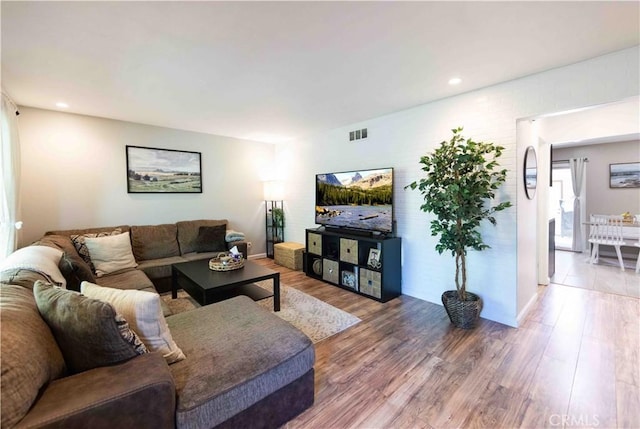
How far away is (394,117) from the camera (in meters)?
3.60

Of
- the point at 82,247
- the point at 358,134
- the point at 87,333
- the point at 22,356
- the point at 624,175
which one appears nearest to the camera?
the point at 22,356

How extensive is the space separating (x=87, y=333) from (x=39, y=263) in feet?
4.07

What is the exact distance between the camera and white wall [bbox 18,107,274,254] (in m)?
3.41

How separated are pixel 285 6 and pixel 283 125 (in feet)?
8.82

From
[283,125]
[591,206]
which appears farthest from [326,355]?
[591,206]

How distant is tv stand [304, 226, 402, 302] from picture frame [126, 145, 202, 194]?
7.20ft

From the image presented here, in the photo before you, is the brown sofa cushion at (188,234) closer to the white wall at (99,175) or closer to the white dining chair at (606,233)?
the white wall at (99,175)

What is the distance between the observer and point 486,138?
110 inches

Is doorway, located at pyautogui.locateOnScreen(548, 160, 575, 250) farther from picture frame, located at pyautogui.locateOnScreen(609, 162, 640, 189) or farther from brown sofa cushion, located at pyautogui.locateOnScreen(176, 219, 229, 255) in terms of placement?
brown sofa cushion, located at pyautogui.locateOnScreen(176, 219, 229, 255)

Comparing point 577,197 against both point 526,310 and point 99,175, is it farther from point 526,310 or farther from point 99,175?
point 99,175

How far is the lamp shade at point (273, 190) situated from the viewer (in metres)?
5.31

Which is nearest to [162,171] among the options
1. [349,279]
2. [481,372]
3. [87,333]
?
[349,279]

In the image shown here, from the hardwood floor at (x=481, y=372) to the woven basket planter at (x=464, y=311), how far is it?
83mm

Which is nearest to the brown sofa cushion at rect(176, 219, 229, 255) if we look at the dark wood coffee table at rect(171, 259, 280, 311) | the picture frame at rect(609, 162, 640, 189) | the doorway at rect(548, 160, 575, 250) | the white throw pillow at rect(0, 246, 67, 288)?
the dark wood coffee table at rect(171, 259, 280, 311)
